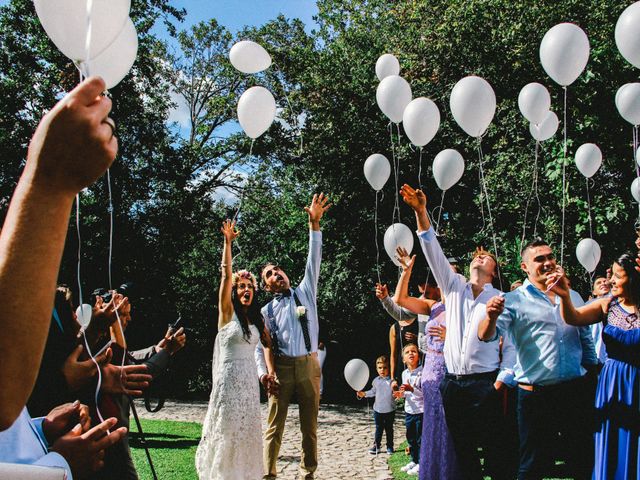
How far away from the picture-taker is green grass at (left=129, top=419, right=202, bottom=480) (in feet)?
20.9

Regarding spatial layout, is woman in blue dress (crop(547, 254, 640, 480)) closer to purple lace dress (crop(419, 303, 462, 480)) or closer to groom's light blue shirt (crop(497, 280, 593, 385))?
groom's light blue shirt (crop(497, 280, 593, 385))

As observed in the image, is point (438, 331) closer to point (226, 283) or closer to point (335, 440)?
point (226, 283)

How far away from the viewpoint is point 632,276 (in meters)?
3.95

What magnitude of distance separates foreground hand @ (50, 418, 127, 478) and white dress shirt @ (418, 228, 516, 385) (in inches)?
126

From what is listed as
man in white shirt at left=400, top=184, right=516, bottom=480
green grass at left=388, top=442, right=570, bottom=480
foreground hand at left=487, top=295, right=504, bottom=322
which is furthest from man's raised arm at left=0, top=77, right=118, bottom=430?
green grass at left=388, top=442, right=570, bottom=480

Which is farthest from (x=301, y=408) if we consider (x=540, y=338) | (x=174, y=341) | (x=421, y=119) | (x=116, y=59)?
(x=116, y=59)

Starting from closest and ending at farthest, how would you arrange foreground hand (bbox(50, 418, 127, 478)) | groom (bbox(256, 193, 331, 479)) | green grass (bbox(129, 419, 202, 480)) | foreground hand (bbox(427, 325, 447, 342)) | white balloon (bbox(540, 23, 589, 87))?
1. foreground hand (bbox(50, 418, 127, 478))
2. foreground hand (bbox(427, 325, 447, 342))
3. groom (bbox(256, 193, 331, 479))
4. white balloon (bbox(540, 23, 589, 87))
5. green grass (bbox(129, 419, 202, 480))

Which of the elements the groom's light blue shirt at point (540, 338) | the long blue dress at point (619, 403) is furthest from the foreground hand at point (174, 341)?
the long blue dress at point (619, 403)

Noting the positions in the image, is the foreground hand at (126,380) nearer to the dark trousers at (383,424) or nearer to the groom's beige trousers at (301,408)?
the groom's beige trousers at (301,408)

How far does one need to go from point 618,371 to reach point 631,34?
3.23m

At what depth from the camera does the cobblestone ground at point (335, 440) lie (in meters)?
6.55

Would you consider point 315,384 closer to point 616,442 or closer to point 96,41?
point 616,442

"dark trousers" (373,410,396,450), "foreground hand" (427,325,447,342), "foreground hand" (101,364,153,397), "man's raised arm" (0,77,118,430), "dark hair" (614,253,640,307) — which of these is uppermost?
"dark hair" (614,253,640,307)

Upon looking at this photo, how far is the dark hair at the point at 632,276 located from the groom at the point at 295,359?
8.16 ft
